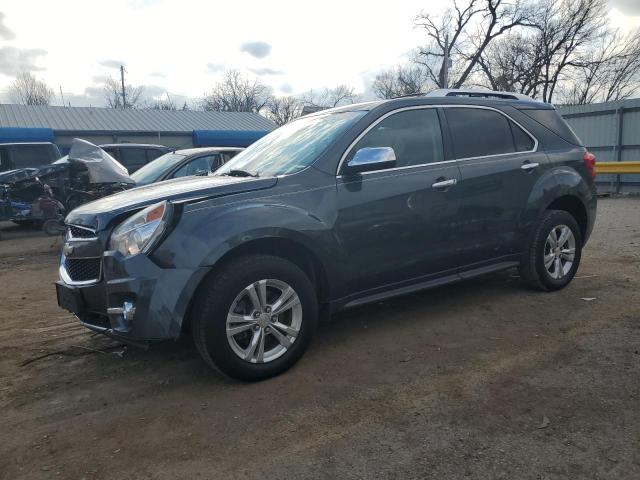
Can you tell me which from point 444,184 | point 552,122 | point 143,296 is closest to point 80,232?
point 143,296

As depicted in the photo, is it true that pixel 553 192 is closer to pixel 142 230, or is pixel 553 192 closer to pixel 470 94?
pixel 470 94

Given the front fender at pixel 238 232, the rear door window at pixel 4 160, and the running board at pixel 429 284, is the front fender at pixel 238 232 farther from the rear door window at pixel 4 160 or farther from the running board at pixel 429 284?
the rear door window at pixel 4 160

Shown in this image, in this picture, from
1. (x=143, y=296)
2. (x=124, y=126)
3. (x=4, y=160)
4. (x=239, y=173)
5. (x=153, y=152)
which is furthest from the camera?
(x=124, y=126)

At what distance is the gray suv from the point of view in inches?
121

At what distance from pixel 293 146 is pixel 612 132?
15.7 m

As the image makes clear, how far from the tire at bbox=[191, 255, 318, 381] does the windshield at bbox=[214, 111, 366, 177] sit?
83 cm

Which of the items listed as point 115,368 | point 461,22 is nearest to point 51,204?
point 115,368

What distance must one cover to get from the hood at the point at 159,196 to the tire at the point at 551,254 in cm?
270

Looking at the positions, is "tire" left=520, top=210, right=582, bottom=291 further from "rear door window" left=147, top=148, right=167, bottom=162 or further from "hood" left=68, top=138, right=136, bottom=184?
"rear door window" left=147, top=148, right=167, bottom=162

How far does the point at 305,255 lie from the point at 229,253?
59 centimetres

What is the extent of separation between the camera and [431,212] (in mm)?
4023

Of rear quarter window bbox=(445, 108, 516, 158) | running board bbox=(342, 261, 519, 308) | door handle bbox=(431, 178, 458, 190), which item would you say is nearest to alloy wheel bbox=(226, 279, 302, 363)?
running board bbox=(342, 261, 519, 308)

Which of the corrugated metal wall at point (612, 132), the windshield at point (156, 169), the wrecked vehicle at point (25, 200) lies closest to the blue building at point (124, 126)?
the wrecked vehicle at point (25, 200)

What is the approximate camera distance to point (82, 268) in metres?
3.39
